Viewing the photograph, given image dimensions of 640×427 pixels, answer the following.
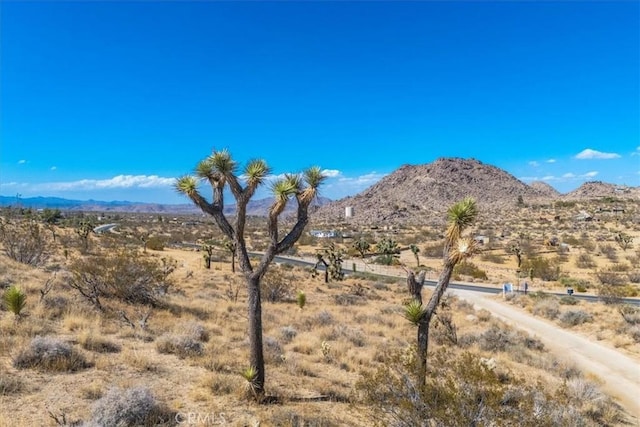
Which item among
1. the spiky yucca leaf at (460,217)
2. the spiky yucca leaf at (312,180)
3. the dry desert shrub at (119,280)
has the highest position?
the spiky yucca leaf at (312,180)

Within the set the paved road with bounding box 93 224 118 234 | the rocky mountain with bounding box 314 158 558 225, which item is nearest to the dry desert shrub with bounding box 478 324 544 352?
the paved road with bounding box 93 224 118 234

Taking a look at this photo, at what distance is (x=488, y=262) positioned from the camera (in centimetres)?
5406

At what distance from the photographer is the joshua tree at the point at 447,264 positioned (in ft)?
30.0

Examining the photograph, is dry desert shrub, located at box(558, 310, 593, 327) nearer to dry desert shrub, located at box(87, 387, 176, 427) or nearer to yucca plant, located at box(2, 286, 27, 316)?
dry desert shrub, located at box(87, 387, 176, 427)

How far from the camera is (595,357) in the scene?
56.1 feet

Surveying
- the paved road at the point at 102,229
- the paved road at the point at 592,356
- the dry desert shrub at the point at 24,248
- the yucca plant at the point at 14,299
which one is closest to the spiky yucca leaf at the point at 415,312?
the paved road at the point at 592,356

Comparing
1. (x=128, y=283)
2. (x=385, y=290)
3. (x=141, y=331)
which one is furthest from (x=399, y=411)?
(x=385, y=290)

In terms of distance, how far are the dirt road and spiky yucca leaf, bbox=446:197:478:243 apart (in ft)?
23.4

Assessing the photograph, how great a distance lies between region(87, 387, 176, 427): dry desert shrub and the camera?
696 centimetres

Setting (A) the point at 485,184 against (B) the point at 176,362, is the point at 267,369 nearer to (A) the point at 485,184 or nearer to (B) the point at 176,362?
(B) the point at 176,362

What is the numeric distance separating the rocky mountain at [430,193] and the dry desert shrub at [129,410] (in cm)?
11692

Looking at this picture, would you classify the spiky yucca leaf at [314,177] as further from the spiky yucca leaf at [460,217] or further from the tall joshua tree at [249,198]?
the spiky yucca leaf at [460,217]

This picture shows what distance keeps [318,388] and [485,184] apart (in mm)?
171101

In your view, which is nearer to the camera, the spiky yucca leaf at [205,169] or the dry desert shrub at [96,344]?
the spiky yucca leaf at [205,169]
